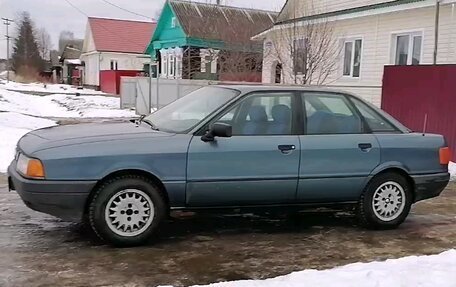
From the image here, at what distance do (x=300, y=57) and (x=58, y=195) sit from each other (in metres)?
13.7

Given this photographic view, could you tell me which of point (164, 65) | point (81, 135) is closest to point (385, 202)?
point (81, 135)

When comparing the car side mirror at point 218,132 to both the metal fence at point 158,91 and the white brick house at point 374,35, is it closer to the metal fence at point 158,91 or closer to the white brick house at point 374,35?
the white brick house at point 374,35

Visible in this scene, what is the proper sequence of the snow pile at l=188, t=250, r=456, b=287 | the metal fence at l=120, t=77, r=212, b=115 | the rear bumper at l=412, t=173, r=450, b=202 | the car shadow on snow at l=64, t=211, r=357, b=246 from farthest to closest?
the metal fence at l=120, t=77, r=212, b=115 → the rear bumper at l=412, t=173, r=450, b=202 → the car shadow on snow at l=64, t=211, r=357, b=246 → the snow pile at l=188, t=250, r=456, b=287

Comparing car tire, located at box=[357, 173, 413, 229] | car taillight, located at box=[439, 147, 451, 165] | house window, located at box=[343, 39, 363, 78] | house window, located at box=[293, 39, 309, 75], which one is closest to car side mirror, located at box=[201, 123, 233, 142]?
car tire, located at box=[357, 173, 413, 229]

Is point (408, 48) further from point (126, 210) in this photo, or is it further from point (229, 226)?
point (126, 210)

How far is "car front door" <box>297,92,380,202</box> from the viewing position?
5.71 metres

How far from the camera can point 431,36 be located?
13789 millimetres

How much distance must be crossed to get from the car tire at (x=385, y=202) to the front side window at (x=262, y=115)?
116cm

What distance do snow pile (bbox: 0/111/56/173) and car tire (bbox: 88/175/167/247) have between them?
4.59 m

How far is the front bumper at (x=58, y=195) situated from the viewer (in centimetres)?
490

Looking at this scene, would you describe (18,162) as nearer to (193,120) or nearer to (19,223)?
(19,223)

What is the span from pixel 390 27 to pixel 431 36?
5.51 ft

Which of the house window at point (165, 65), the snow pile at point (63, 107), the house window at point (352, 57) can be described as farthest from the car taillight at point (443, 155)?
the house window at point (165, 65)

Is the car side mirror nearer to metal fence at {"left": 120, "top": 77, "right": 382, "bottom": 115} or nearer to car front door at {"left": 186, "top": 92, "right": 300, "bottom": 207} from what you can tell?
car front door at {"left": 186, "top": 92, "right": 300, "bottom": 207}
